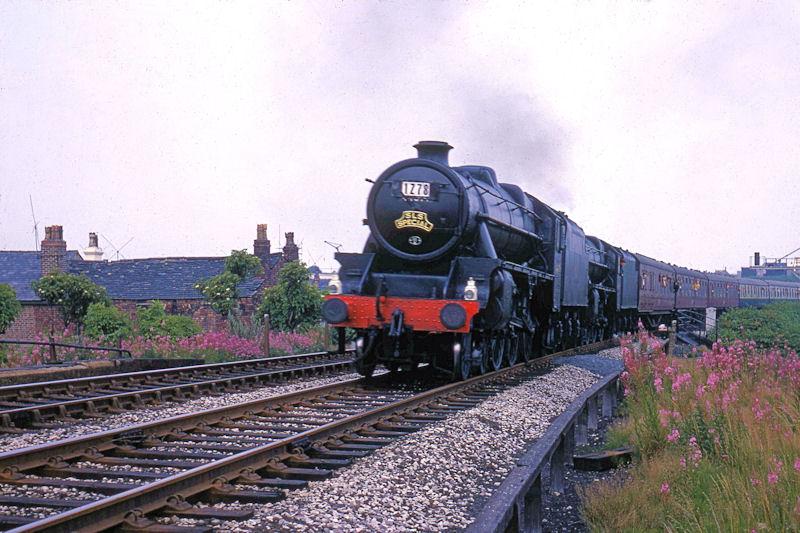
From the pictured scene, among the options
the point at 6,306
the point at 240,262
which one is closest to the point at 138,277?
the point at 240,262

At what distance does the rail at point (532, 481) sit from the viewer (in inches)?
181

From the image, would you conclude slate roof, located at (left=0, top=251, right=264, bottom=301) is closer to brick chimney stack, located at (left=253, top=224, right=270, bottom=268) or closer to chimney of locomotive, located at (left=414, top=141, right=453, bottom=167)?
brick chimney stack, located at (left=253, top=224, right=270, bottom=268)

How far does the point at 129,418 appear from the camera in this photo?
8172 millimetres

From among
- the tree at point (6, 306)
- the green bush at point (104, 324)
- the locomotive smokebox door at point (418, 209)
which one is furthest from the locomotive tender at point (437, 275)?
the green bush at point (104, 324)

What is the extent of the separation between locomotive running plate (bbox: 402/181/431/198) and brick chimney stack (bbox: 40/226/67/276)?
21.9 metres

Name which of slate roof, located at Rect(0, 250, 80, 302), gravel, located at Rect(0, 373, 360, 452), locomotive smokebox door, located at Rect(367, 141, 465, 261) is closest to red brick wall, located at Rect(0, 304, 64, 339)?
slate roof, located at Rect(0, 250, 80, 302)

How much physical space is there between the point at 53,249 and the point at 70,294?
20.3 ft

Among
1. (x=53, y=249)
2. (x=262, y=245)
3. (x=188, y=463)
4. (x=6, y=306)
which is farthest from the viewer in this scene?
(x=262, y=245)

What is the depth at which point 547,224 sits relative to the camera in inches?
594

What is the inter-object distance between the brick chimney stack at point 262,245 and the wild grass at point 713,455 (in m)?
25.1

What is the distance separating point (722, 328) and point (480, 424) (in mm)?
17082

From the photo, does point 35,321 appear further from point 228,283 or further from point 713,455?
point 713,455

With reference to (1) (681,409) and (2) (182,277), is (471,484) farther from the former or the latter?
(2) (182,277)

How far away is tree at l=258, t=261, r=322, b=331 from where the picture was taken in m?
23.9
